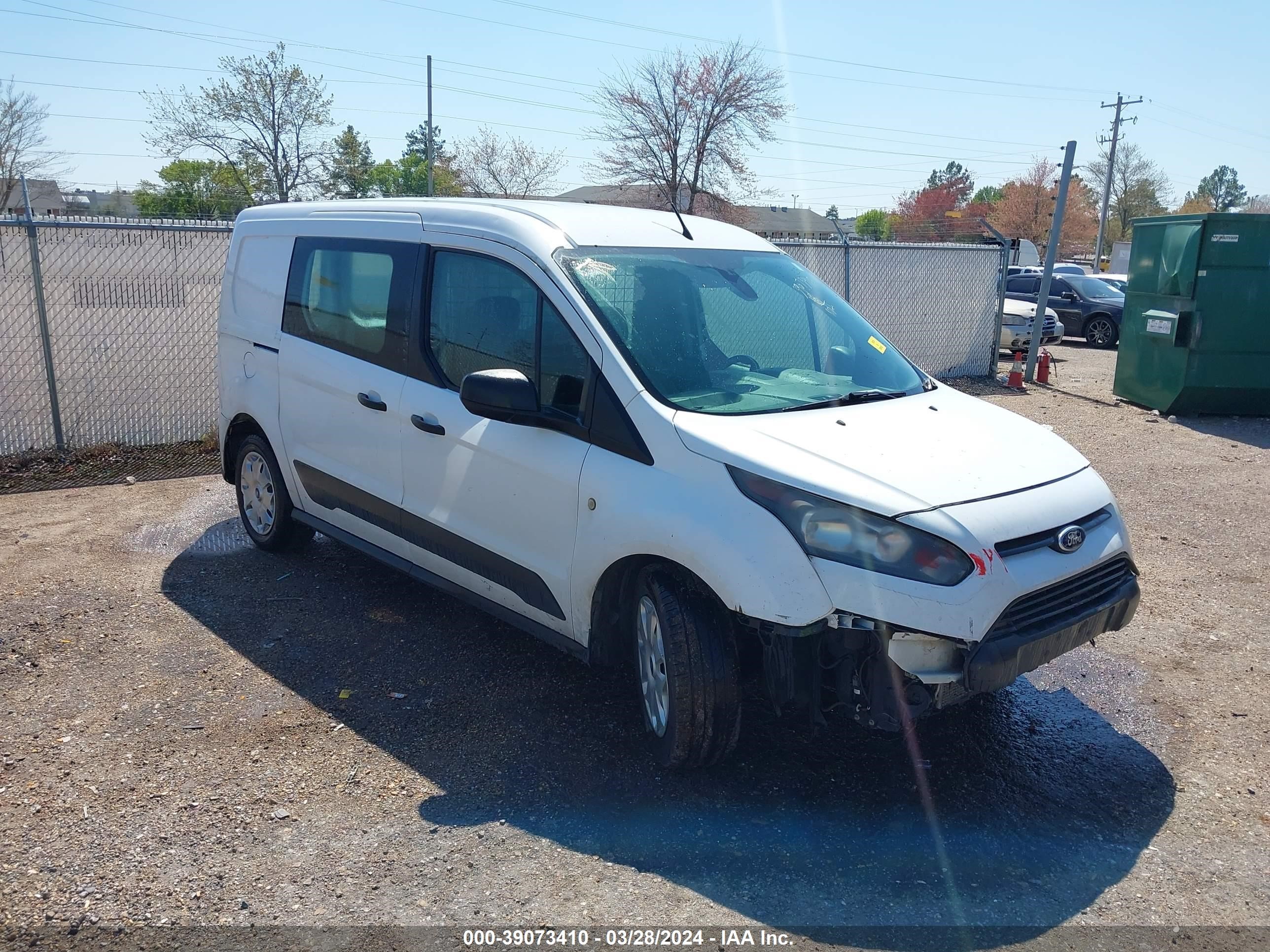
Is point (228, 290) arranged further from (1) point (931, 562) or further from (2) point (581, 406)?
(1) point (931, 562)

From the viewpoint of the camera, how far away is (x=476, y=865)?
10.6 ft

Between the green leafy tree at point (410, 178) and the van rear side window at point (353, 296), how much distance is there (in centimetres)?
4056

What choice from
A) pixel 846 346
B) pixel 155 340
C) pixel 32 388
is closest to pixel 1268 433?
pixel 846 346

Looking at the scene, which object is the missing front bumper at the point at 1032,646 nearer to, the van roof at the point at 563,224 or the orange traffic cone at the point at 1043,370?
the van roof at the point at 563,224

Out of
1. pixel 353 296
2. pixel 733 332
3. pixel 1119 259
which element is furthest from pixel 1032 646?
pixel 1119 259

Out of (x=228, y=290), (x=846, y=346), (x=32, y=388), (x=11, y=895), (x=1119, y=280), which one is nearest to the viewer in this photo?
(x=11, y=895)

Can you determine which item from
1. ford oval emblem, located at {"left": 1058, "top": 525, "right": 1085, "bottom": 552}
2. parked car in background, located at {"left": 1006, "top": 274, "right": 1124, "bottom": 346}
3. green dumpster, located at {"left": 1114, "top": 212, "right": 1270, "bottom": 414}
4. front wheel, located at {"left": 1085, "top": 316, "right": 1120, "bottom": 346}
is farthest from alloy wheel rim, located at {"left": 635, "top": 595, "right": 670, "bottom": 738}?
front wheel, located at {"left": 1085, "top": 316, "right": 1120, "bottom": 346}

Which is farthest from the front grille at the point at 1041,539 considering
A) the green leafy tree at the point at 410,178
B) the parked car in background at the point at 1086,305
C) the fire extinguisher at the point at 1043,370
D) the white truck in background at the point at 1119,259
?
the white truck in background at the point at 1119,259

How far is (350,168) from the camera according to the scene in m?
40.9

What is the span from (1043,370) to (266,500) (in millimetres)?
A: 11638

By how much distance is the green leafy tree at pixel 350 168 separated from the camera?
1527 inches

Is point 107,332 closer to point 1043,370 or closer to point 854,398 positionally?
point 854,398

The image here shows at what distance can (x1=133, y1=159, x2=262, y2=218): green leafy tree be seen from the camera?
3497cm

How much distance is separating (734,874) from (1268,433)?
10.1 meters
